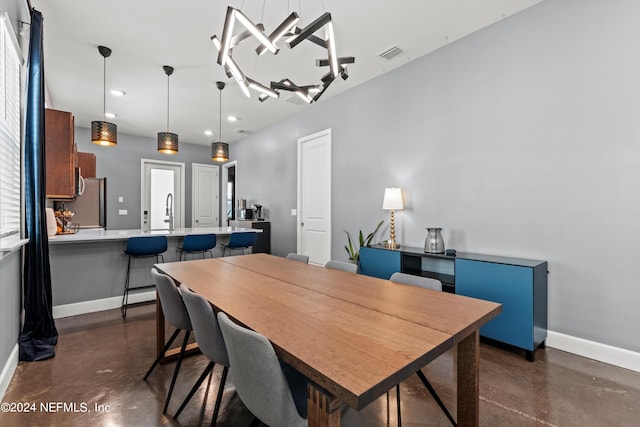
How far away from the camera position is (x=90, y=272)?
3.40 metres

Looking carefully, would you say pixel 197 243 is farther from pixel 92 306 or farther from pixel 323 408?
pixel 323 408

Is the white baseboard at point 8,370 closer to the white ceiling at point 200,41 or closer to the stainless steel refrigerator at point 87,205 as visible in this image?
the white ceiling at point 200,41

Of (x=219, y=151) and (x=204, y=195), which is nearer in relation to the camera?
(x=219, y=151)

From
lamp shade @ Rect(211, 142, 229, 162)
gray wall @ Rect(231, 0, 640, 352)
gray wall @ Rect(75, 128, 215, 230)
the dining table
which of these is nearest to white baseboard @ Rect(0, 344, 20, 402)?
the dining table

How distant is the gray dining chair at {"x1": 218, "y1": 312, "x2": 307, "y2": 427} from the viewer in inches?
38.9

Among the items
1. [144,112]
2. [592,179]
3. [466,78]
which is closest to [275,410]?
[592,179]

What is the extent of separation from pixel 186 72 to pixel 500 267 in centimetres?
421

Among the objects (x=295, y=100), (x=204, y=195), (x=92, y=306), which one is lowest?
(x=92, y=306)

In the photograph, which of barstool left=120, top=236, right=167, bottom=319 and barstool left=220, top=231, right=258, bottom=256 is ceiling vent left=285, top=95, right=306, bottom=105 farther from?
barstool left=120, top=236, right=167, bottom=319

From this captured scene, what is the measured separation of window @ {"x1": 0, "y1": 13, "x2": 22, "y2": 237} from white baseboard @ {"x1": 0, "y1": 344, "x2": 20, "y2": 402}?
0.89 meters

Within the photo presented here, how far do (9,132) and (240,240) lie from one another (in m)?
2.65

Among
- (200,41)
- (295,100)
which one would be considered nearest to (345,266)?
(200,41)

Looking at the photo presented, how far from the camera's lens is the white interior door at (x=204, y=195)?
7613 millimetres

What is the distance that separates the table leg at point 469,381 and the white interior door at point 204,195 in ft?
24.0
